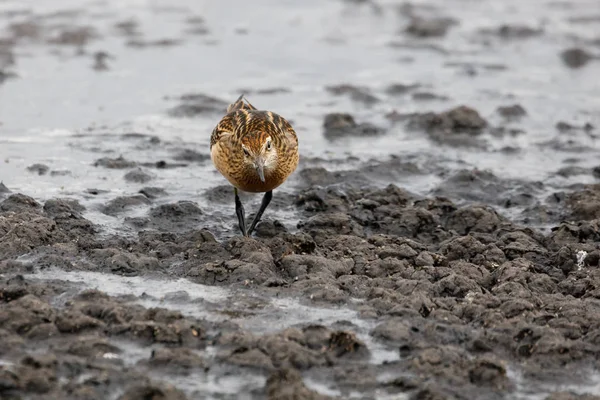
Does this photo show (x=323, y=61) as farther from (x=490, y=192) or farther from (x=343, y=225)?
(x=343, y=225)

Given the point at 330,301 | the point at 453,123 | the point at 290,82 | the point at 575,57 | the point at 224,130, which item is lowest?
the point at 290,82

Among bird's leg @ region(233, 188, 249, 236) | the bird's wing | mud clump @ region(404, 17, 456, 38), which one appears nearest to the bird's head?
→ the bird's wing

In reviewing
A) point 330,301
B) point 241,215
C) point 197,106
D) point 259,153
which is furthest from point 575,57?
point 330,301

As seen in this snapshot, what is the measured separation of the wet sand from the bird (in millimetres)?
678

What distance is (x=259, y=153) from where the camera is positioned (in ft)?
35.2

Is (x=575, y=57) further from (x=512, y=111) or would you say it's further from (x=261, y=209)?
(x=261, y=209)

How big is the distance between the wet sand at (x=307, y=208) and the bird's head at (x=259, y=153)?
0.79 meters

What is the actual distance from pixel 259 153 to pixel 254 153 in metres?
0.05

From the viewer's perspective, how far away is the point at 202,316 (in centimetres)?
869

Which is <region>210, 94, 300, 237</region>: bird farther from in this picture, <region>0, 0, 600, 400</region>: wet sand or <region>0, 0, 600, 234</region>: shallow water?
<region>0, 0, 600, 234</region>: shallow water

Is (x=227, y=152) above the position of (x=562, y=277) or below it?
above

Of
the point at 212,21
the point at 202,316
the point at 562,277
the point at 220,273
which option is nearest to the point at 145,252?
the point at 220,273

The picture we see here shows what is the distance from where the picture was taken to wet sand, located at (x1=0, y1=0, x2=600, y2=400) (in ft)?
25.8

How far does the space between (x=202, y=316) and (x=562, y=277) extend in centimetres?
373
